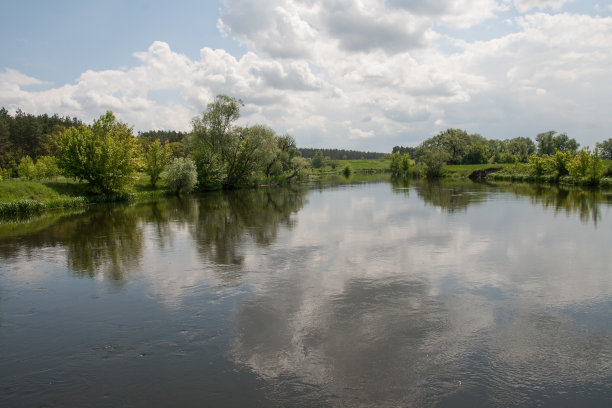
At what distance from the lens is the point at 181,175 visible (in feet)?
169

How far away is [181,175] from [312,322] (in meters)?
46.7

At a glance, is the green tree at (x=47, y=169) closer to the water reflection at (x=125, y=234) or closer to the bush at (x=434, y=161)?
the water reflection at (x=125, y=234)

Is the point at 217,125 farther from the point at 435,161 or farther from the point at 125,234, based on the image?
the point at 435,161

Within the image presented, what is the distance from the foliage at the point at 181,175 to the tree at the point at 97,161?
5924 millimetres

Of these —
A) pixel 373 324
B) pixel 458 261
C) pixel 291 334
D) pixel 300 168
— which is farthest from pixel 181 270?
pixel 300 168

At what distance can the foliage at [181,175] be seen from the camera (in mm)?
51375

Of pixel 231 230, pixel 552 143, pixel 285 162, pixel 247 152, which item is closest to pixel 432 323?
pixel 231 230

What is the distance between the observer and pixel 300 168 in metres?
86.7

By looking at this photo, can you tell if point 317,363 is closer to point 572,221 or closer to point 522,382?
point 522,382

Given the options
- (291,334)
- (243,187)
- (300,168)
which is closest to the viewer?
(291,334)

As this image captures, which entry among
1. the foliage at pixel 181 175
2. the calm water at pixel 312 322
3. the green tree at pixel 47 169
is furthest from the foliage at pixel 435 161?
the green tree at pixel 47 169

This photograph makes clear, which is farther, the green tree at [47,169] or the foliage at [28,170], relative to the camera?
the foliage at [28,170]

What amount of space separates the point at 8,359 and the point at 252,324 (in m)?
5.05

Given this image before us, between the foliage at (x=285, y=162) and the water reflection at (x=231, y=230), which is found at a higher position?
the foliage at (x=285, y=162)
